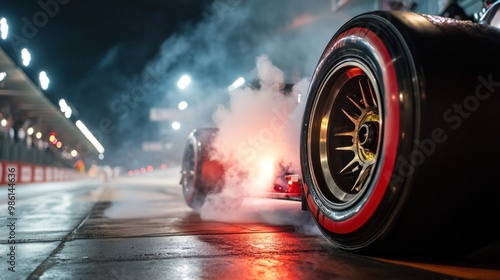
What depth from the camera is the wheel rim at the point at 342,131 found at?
2756mm

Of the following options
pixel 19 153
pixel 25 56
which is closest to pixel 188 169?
pixel 25 56

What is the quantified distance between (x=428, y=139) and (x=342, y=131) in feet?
3.17

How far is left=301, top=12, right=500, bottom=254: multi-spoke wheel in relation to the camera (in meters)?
2.07

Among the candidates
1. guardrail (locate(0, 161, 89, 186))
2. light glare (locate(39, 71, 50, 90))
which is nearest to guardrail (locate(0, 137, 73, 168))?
guardrail (locate(0, 161, 89, 186))

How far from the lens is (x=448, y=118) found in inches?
81.7

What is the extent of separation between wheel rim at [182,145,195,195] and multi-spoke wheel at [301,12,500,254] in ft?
11.3

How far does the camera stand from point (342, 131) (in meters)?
2.99

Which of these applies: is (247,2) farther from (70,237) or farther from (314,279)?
→ (314,279)

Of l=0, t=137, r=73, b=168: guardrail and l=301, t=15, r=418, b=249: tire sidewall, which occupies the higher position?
l=0, t=137, r=73, b=168: guardrail

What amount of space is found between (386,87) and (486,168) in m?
0.60

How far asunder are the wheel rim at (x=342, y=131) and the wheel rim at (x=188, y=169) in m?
2.90

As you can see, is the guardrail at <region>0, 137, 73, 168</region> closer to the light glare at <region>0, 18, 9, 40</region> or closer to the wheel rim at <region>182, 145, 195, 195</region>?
the light glare at <region>0, 18, 9, 40</region>

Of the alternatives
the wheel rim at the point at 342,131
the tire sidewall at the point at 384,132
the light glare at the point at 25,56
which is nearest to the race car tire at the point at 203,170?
the wheel rim at the point at 342,131

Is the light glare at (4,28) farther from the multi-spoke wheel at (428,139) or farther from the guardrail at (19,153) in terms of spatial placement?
the multi-spoke wheel at (428,139)
